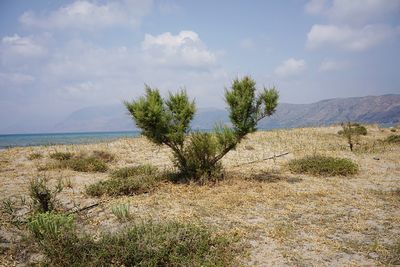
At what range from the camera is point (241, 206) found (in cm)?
912

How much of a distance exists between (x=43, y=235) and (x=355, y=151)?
17.8 meters

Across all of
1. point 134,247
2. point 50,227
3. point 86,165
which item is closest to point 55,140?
point 86,165

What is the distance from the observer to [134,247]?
5684 mm

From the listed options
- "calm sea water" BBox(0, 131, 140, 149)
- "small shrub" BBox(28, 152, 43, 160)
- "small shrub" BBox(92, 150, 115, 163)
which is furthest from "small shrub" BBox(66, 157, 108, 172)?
"small shrub" BBox(28, 152, 43, 160)

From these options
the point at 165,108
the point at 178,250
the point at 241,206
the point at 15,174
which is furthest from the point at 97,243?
the point at 15,174

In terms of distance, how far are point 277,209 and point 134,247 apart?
460 cm

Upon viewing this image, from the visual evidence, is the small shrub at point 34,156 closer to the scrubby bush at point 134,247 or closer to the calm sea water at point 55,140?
the calm sea water at point 55,140

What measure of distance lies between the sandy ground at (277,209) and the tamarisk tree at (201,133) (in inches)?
38.2

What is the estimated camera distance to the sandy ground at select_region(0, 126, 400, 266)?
6.18 metres

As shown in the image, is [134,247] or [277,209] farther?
[277,209]

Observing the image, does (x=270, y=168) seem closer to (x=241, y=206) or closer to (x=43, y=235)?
(x=241, y=206)

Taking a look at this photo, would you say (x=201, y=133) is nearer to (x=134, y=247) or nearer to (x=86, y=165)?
(x=86, y=165)

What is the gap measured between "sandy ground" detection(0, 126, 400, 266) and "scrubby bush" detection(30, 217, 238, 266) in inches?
22.3

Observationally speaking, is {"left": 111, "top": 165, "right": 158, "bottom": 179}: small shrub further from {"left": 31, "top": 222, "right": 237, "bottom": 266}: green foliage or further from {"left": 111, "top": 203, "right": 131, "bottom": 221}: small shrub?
{"left": 31, "top": 222, "right": 237, "bottom": 266}: green foliage
